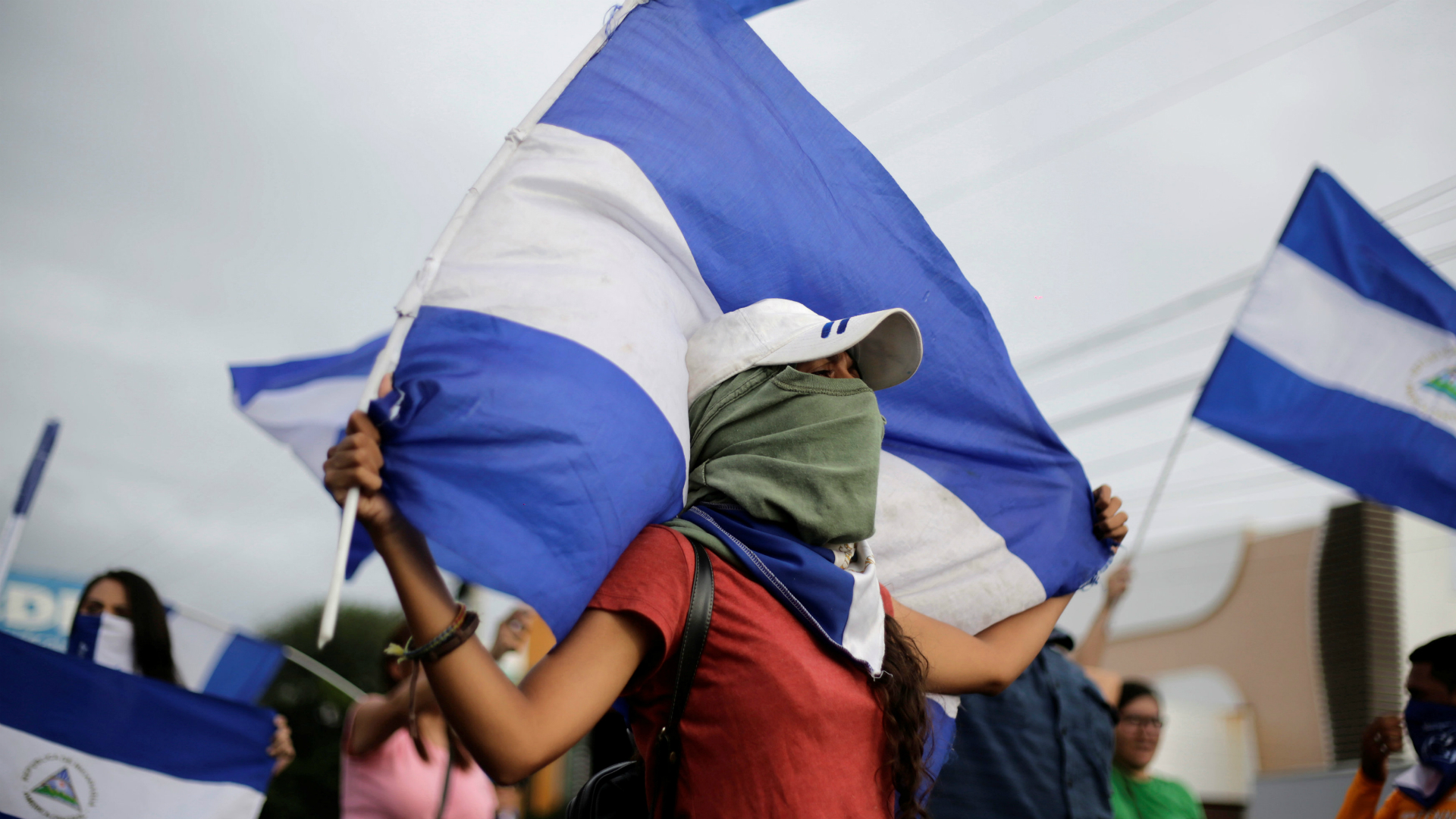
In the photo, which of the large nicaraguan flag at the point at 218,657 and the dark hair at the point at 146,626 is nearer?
the dark hair at the point at 146,626

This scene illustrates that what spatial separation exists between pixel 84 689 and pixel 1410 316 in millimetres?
5931

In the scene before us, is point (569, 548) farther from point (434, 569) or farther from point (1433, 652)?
point (1433, 652)

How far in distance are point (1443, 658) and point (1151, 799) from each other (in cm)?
147

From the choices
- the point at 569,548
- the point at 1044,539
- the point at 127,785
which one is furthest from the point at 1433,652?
Result: the point at 127,785

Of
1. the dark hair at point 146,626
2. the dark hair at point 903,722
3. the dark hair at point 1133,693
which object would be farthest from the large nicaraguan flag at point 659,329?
the dark hair at point 146,626

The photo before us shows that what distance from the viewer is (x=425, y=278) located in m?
1.74

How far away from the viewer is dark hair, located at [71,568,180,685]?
4457 millimetres

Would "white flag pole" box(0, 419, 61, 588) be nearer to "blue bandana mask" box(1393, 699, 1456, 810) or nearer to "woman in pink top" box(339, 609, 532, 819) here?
"woman in pink top" box(339, 609, 532, 819)

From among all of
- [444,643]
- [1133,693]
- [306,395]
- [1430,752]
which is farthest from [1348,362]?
[306,395]

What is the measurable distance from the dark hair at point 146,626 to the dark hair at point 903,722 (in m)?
3.65

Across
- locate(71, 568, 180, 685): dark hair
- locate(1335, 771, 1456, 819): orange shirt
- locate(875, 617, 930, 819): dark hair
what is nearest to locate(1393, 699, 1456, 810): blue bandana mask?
locate(1335, 771, 1456, 819): orange shirt

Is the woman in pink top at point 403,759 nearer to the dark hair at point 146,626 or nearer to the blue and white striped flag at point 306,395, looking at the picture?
the dark hair at point 146,626

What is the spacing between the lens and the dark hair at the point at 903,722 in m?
1.97

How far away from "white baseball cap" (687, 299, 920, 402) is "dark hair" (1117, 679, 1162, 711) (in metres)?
3.62
